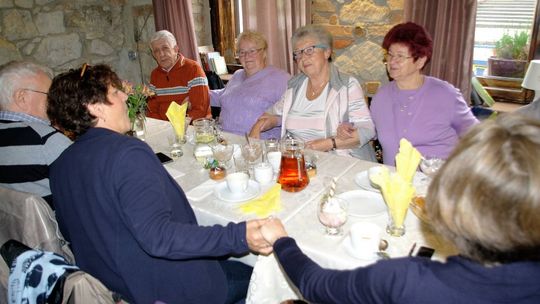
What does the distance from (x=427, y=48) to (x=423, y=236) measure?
3.98ft

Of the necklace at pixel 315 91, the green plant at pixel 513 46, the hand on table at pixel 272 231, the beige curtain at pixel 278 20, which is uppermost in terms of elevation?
the beige curtain at pixel 278 20

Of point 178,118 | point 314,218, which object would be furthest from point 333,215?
point 178,118

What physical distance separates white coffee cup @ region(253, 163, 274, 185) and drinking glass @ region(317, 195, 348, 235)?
39 cm

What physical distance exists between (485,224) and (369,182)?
949mm

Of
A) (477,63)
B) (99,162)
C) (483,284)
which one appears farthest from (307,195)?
(477,63)

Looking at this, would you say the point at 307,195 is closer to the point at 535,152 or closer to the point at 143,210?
the point at 143,210

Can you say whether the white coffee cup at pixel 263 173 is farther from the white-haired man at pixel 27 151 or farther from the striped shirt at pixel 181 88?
the striped shirt at pixel 181 88

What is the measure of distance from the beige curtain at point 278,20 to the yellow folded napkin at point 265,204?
2292 mm

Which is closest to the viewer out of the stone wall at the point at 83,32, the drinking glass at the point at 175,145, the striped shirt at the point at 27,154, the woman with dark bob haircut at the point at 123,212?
the woman with dark bob haircut at the point at 123,212

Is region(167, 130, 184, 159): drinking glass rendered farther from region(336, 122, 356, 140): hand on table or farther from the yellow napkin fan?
the yellow napkin fan

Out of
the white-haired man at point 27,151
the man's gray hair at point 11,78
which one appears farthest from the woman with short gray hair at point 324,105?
the man's gray hair at point 11,78

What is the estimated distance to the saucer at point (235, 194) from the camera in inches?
60.6

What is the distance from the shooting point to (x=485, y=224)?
680mm

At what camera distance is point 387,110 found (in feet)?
7.27
